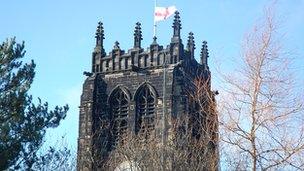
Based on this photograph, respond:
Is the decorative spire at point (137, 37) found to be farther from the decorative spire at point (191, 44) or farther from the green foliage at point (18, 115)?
the green foliage at point (18, 115)

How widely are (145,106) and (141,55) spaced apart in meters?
3.98

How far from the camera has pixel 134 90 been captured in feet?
159

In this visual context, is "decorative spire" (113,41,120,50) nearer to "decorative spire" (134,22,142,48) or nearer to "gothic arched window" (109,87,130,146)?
"decorative spire" (134,22,142,48)

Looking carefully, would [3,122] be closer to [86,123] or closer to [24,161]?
[24,161]

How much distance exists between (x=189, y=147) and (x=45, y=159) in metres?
8.01

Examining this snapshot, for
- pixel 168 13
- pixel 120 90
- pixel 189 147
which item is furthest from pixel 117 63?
pixel 189 147

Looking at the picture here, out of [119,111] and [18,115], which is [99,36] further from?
[18,115]

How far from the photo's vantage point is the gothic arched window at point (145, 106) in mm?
46969

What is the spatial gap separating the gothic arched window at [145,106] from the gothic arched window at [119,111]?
2.65ft

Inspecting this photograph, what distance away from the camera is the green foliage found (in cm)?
2458

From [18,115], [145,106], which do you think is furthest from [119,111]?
[18,115]

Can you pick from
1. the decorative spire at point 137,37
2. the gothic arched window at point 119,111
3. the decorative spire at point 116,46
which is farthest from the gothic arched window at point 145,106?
the decorative spire at point 116,46

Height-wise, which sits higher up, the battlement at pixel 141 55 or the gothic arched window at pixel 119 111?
the battlement at pixel 141 55

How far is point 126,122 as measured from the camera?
47781 millimetres
